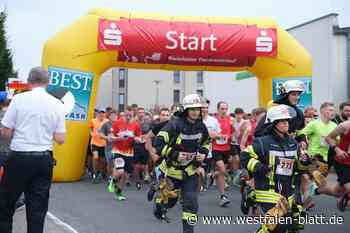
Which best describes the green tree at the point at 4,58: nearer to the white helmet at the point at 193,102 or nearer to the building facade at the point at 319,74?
the building facade at the point at 319,74

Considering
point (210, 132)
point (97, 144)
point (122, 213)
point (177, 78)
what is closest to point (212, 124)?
point (210, 132)

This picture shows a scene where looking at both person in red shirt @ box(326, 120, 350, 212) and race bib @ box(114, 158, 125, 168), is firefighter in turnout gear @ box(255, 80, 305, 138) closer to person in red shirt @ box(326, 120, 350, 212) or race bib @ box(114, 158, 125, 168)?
person in red shirt @ box(326, 120, 350, 212)

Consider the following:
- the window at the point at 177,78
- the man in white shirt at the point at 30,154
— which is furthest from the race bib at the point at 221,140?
the window at the point at 177,78

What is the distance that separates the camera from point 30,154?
17.1 ft

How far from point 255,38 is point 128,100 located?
49809 mm

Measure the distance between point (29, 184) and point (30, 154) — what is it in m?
0.31

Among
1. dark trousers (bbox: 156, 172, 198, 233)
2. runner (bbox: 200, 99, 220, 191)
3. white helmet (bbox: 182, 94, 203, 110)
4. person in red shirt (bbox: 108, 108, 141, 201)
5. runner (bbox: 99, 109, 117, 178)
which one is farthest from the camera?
runner (bbox: 99, 109, 117, 178)

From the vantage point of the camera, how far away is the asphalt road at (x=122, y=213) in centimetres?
749

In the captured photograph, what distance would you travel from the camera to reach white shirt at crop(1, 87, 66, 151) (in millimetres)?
5215

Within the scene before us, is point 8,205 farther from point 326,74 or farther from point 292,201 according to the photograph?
point 326,74

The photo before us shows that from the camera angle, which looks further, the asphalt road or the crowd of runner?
the asphalt road

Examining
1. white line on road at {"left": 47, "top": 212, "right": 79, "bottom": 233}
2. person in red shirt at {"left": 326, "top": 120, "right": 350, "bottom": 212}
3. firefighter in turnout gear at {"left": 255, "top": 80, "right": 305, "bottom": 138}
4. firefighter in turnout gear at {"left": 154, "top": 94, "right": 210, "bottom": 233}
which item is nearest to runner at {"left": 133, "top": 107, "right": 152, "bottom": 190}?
white line on road at {"left": 47, "top": 212, "right": 79, "bottom": 233}

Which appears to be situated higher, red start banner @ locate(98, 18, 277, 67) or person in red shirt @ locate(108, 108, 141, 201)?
red start banner @ locate(98, 18, 277, 67)

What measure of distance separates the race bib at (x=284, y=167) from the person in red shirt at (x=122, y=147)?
5.26 metres
